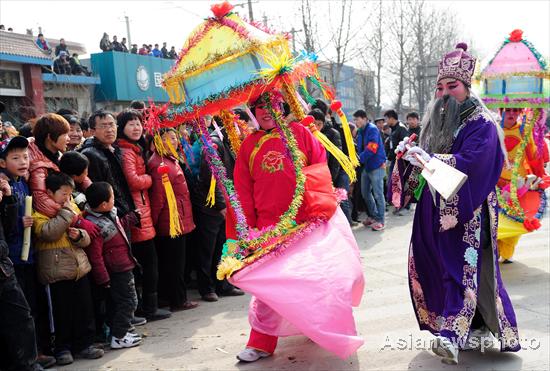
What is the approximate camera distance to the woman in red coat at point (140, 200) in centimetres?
450

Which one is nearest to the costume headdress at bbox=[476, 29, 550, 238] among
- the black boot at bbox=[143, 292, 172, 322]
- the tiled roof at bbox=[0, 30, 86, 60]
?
the black boot at bbox=[143, 292, 172, 322]

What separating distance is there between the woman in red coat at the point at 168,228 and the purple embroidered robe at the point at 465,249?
2.20m

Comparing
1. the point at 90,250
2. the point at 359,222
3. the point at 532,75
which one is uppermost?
the point at 532,75

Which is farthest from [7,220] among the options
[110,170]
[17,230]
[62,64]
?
[62,64]

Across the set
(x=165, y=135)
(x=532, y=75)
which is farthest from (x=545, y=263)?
(x=165, y=135)

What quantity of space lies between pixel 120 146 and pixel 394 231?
197 inches

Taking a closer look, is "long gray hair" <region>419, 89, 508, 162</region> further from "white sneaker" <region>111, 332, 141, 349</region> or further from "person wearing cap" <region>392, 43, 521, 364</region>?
"white sneaker" <region>111, 332, 141, 349</region>

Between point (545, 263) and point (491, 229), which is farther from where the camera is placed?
point (545, 263)

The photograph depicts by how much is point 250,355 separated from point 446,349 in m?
1.28

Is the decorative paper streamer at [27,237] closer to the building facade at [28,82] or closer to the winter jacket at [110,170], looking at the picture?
the winter jacket at [110,170]

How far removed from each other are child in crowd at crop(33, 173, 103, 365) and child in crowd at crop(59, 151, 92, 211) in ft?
0.26

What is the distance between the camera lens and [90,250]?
3.93 meters

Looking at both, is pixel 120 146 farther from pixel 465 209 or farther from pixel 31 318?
pixel 465 209

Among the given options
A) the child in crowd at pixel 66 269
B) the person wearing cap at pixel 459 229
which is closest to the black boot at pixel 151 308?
the child in crowd at pixel 66 269
